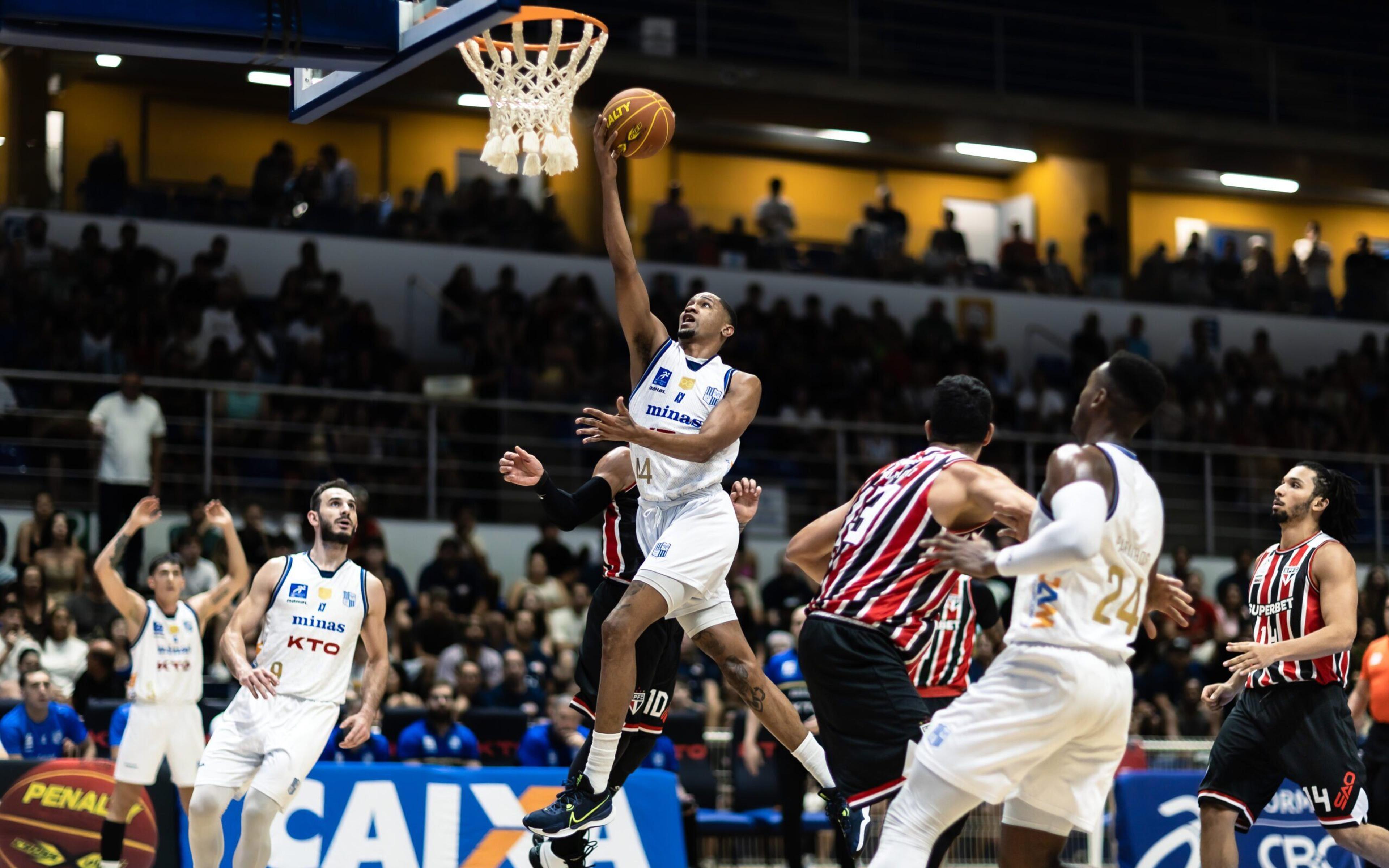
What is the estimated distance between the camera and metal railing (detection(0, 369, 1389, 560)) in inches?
711

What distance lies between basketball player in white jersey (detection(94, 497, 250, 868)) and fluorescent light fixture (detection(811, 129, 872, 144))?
16576mm

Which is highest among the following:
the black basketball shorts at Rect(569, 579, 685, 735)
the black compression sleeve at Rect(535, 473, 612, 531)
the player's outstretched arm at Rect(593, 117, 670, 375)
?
the player's outstretched arm at Rect(593, 117, 670, 375)

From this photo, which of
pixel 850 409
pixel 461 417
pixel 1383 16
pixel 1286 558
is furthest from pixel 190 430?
pixel 1383 16

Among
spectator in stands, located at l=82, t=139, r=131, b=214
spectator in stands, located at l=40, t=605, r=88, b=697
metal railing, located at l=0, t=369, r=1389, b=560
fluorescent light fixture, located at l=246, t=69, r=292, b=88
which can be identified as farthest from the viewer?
fluorescent light fixture, located at l=246, t=69, r=292, b=88

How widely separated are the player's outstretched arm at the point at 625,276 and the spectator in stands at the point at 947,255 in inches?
683

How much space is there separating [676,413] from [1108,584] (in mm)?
2954

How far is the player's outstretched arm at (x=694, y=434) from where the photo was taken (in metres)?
7.68

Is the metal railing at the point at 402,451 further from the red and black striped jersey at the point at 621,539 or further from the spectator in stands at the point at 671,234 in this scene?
the red and black striped jersey at the point at 621,539

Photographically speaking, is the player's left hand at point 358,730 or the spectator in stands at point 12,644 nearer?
the player's left hand at point 358,730

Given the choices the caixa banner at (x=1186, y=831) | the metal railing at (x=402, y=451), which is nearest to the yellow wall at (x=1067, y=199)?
the metal railing at (x=402, y=451)

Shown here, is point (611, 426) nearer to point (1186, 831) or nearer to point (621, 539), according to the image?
point (621, 539)

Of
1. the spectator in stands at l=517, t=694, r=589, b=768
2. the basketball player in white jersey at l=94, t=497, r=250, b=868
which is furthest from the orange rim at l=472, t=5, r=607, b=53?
the spectator in stands at l=517, t=694, r=589, b=768

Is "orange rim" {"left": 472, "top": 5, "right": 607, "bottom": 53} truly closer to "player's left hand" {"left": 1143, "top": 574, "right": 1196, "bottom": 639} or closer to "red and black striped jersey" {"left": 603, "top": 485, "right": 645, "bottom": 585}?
"red and black striped jersey" {"left": 603, "top": 485, "right": 645, "bottom": 585}

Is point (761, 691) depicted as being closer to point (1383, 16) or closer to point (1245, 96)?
point (1245, 96)
